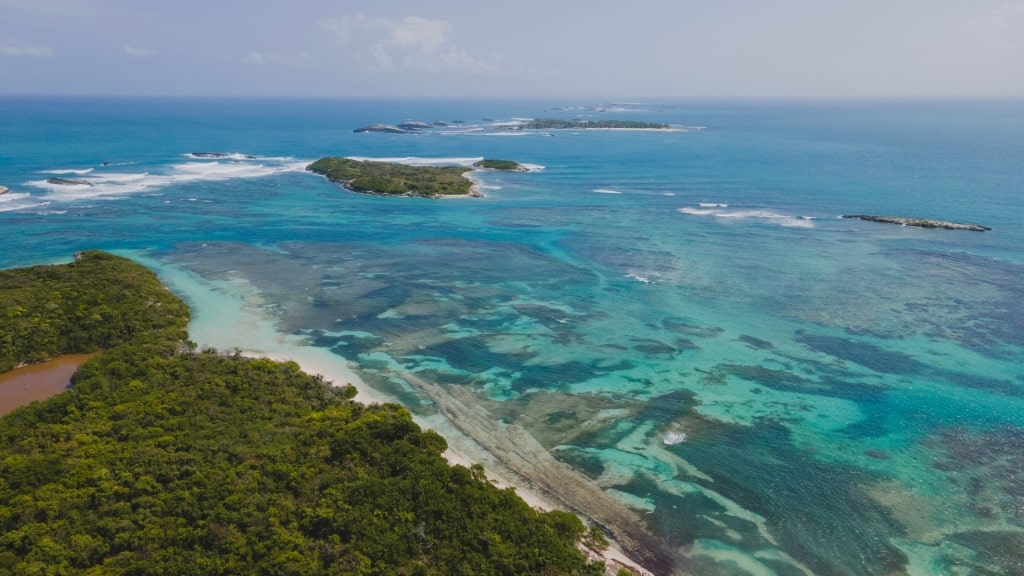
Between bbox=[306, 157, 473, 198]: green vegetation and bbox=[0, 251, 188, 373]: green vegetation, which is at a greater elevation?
bbox=[306, 157, 473, 198]: green vegetation

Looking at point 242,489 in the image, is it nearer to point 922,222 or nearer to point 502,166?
point 922,222

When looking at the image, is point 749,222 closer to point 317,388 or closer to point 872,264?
point 872,264

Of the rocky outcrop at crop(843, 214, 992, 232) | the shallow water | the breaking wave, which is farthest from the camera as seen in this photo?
the breaking wave

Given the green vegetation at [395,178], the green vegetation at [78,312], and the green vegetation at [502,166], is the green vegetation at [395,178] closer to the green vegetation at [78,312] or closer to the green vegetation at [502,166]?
the green vegetation at [502,166]

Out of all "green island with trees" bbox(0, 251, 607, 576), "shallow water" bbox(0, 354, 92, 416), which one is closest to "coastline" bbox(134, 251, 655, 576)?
"green island with trees" bbox(0, 251, 607, 576)

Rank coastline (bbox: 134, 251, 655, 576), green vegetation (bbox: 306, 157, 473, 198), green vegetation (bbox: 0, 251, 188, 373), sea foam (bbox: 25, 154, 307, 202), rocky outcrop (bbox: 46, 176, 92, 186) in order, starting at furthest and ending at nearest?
green vegetation (bbox: 306, 157, 473, 198)
rocky outcrop (bbox: 46, 176, 92, 186)
sea foam (bbox: 25, 154, 307, 202)
green vegetation (bbox: 0, 251, 188, 373)
coastline (bbox: 134, 251, 655, 576)

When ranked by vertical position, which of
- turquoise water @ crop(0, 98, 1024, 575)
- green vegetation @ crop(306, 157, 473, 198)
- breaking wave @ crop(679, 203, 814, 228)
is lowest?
turquoise water @ crop(0, 98, 1024, 575)

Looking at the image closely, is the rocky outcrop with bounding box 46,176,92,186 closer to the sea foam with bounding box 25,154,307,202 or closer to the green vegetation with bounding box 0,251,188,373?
the sea foam with bounding box 25,154,307,202
